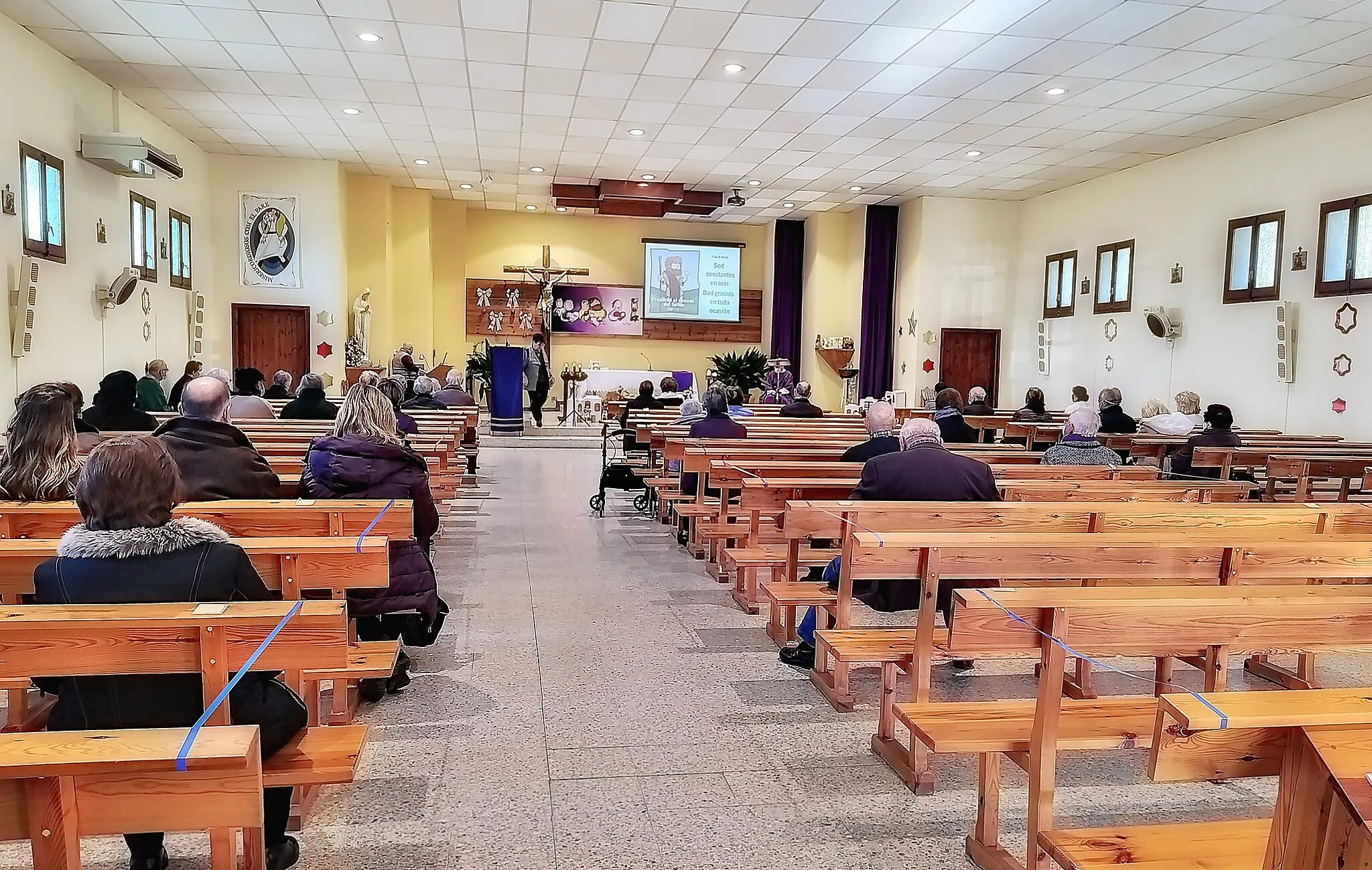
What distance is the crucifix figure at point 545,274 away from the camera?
47.0ft

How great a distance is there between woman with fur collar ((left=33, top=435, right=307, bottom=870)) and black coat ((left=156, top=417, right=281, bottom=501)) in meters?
1.39

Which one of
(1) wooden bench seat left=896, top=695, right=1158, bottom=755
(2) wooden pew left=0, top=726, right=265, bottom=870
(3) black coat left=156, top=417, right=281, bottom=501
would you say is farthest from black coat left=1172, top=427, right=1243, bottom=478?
(2) wooden pew left=0, top=726, right=265, bottom=870

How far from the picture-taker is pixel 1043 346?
511 inches

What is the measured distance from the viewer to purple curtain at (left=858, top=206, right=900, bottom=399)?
14.3 meters

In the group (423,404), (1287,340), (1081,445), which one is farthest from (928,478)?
(1287,340)

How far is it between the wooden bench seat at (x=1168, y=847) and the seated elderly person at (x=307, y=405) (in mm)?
6195

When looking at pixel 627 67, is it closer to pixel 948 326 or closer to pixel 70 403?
pixel 70 403

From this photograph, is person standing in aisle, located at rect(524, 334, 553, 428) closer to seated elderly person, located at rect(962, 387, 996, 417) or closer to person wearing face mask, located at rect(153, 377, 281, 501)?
seated elderly person, located at rect(962, 387, 996, 417)

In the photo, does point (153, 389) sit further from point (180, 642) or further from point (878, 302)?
point (878, 302)

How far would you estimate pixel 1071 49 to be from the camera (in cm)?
703

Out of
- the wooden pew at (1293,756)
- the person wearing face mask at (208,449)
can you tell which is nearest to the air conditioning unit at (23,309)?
the person wearing face mask at (208,449)

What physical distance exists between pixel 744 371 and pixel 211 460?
12988mm

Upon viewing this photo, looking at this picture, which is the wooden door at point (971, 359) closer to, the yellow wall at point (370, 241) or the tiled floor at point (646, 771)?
the yellow wall at point (370, 241)

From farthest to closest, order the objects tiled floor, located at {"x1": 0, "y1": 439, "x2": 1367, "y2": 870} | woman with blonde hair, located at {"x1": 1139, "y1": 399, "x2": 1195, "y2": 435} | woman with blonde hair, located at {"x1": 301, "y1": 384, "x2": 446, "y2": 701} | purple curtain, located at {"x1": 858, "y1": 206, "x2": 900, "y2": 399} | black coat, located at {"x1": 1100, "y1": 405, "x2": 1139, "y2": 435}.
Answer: purple curtain, located at {"x1": 858, "y1": 206, "x2": 900, "y2": 399} → woman with blonde hair, located at {"x1": 1139, "y1": 399, "x2": 1195, "y2": 435} → black coat, located at {"x1": 1100, "y1": 405, "x2": 1139, "y2": 435} → woman with blonde hair, located at {"x1": 301, "y1": 384, "x2": 446, "y2": 701} → tiled floor, located at {"x1": 0, "y1": 439, "x2": 1367, "y2": 870}
